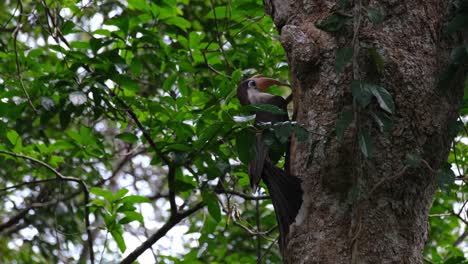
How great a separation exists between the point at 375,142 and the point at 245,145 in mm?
479

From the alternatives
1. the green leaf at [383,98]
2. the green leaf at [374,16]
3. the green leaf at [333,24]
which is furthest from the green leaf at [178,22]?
the green leaf at [383,98]

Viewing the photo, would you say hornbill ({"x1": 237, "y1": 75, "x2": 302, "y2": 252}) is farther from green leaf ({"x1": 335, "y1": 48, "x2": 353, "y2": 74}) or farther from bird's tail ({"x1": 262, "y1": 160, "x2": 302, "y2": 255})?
green leaf ({"x1": 335, "y1": 48, "x2": 353, "y2": 74})

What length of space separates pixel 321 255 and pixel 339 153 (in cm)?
37

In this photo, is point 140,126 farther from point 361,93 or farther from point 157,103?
point 361,93

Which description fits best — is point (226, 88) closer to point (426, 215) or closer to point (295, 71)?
point (295, 71)

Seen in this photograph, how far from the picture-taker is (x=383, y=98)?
2244 millimetres

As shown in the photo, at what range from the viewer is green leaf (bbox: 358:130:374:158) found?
220 cm

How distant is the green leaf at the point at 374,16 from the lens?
7.56 ft

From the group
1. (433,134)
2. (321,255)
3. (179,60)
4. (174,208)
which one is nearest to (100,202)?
(174,208)

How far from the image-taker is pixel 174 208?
3.52 meters

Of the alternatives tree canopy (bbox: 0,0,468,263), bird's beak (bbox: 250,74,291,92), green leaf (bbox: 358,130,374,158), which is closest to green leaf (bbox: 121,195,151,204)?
tree canopy (bbox: 0,0,468,263)

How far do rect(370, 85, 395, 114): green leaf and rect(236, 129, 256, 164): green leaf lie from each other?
51cm

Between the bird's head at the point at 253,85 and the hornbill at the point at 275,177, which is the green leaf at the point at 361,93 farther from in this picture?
the bird's head at the point at 253,85

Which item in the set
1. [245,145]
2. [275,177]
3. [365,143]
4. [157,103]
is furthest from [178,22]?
[365,143]
